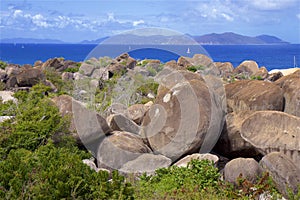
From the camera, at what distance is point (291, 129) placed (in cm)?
810

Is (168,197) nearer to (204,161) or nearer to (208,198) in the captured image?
(208,198)

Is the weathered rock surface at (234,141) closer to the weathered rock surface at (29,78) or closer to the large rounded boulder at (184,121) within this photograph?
the large rounded boulder at (184,121)

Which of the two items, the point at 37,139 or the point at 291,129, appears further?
the point at 37,139

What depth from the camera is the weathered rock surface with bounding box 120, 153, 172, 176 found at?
25.9 ft

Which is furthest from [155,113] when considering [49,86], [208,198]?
[49,86]

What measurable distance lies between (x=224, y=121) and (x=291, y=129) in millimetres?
1491

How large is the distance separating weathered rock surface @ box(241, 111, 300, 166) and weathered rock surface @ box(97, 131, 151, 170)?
2167 mm

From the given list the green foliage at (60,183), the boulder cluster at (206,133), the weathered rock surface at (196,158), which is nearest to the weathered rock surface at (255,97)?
the boulder cluster at (206,133)

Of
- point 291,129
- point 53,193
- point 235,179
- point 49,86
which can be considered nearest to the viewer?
point 53,193

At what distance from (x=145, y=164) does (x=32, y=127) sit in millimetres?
2504

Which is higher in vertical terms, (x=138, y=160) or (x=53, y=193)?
(x=53, y=193)

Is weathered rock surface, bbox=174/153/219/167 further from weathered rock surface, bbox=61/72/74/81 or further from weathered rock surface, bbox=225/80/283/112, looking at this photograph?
weathered rock surface, bbox=61/72/74/81

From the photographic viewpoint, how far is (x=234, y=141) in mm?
8758

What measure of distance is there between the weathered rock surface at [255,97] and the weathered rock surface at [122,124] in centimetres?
234
